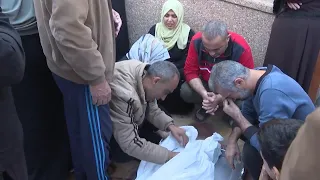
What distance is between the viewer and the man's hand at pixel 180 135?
2.56 metres

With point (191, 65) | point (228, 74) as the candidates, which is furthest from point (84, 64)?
point (191, 65)

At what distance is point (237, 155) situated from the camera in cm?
240

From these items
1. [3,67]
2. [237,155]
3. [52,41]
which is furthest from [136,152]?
[3,67]

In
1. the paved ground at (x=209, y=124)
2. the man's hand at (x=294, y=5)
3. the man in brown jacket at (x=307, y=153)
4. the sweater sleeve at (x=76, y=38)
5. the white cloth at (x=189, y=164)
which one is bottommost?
the paved ground at (x=209, y=124)

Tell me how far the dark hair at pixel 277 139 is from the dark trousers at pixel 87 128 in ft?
2.82

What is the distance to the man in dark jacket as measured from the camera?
142 centimetres

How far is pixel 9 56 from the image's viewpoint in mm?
1419

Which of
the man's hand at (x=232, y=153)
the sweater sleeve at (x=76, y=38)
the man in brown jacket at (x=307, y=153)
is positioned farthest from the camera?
the man's hand at (x=232, y=153)

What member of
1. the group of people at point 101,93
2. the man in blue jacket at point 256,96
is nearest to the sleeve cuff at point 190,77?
the group of people at point 101,93

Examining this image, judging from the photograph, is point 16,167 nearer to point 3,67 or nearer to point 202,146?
point 3,67

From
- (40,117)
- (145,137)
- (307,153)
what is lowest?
(145,137)

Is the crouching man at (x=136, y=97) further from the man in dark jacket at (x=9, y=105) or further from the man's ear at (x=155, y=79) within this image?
the man in dark jacket at (x=9, y=105)

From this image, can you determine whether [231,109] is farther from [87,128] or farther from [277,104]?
[87,128]

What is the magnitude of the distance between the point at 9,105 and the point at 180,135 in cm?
132
